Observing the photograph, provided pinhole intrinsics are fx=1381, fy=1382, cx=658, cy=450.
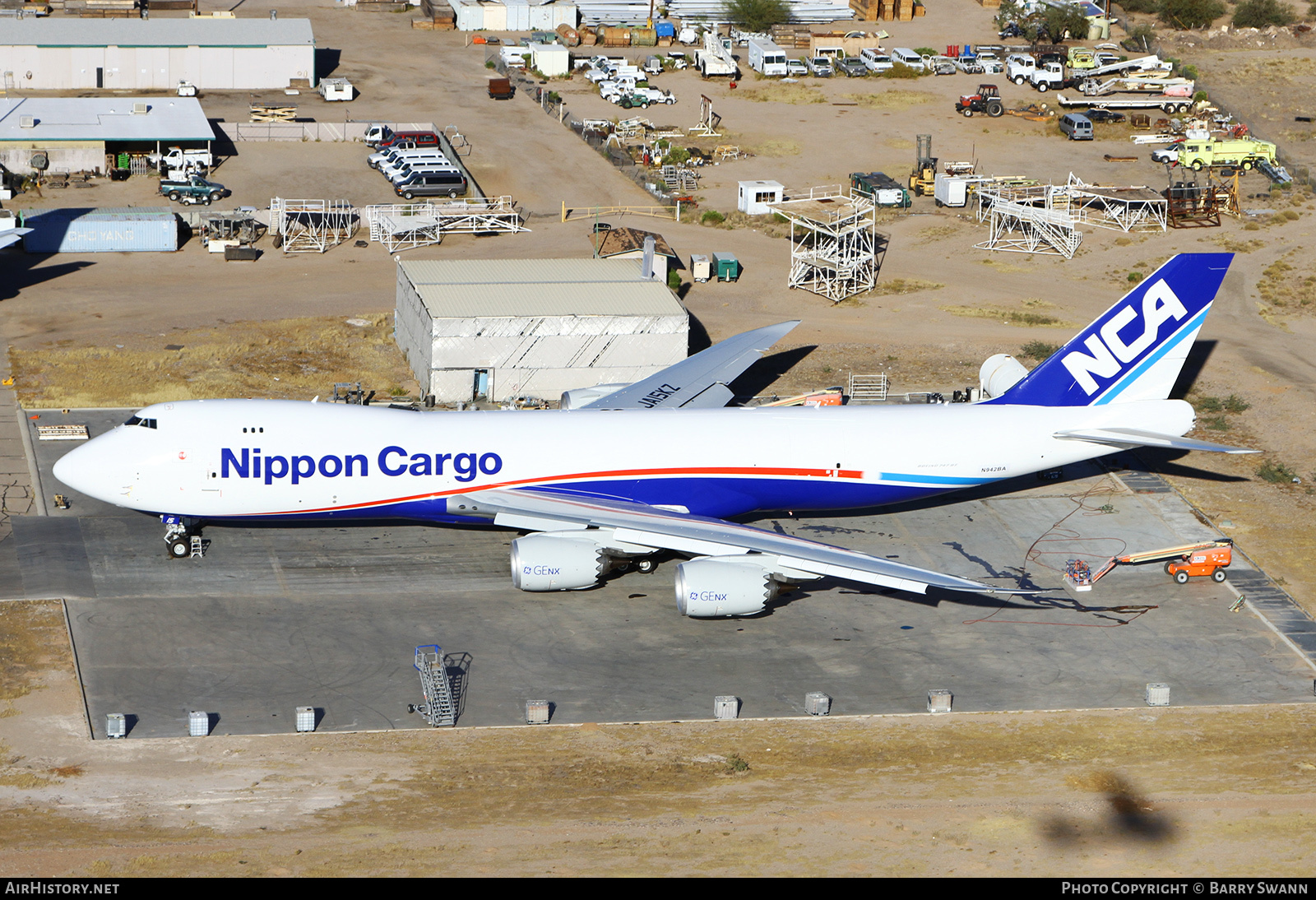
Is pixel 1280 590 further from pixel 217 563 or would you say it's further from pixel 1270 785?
pixel 217 563

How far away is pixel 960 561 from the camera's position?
50250mm

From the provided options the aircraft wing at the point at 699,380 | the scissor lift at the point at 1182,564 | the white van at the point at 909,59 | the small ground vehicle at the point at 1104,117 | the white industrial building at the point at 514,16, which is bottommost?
the scissor lift at the point at 1182,564

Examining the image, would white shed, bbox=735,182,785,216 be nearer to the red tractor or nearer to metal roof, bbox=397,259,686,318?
metal roof, bbox=397,259,686,318

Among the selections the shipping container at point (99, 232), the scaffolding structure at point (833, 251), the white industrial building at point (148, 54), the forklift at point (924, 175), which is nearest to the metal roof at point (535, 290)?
the scaffolding structure at point (833, 251)

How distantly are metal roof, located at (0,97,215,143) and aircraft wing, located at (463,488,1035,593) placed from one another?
207ft

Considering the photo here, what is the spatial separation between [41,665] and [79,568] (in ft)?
22.0

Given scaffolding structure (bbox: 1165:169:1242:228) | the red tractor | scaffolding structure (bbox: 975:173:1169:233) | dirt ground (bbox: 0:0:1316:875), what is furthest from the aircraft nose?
the red tractor

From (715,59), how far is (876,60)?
1644 centimetres

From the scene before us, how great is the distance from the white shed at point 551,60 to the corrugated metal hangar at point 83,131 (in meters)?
37.9

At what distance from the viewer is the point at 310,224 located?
285 ft

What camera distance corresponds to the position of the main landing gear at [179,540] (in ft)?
159

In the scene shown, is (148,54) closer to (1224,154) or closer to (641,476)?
(1224,154)

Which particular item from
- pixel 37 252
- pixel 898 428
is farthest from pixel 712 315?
pixel 37 252

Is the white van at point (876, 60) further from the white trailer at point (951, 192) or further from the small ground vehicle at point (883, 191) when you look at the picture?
the white trailer at point (951, 192)
